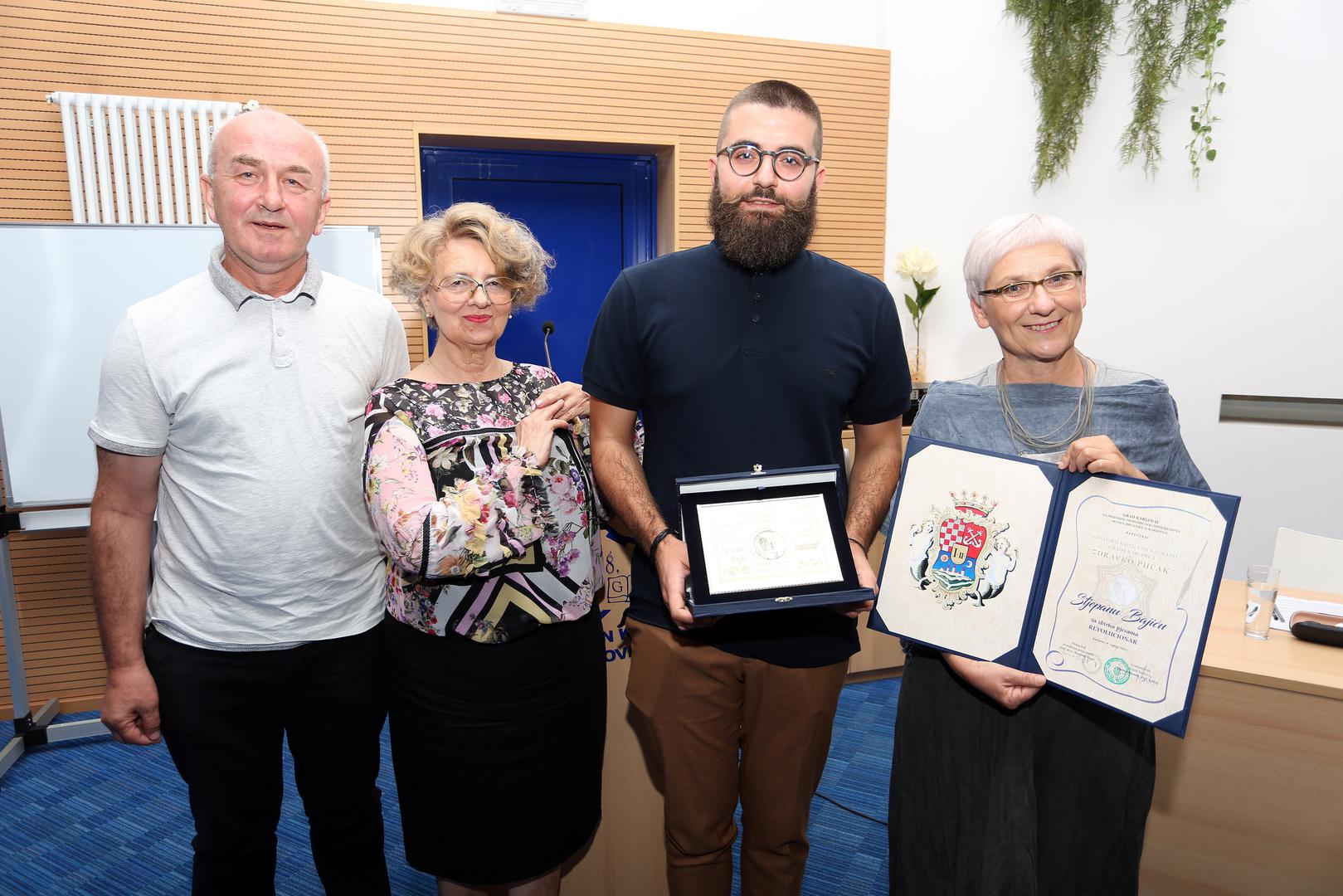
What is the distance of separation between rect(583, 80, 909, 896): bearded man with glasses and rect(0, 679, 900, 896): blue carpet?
78cm

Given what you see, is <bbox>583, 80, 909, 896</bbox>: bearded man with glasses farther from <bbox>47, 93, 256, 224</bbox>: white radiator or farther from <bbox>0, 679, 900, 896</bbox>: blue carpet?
<bbox>47, 93, 256, 224</bbox>: white radiator

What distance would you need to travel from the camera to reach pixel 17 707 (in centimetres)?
345

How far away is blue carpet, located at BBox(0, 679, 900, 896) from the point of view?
8.57ft

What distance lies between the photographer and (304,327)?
173cm

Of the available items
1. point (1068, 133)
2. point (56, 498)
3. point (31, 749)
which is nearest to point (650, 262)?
point (56, 498)

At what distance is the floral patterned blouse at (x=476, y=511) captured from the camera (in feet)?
5.04

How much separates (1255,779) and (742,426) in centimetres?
165

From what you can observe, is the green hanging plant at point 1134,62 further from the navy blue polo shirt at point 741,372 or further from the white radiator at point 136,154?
the white radiator at point 136,154

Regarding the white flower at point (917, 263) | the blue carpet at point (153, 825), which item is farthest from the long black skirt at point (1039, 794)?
the white flower at point (917, 263)

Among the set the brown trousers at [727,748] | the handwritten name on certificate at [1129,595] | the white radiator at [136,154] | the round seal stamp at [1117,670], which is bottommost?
the brown trousers at [727,748]

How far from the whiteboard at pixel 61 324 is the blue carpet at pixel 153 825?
1.19 meters

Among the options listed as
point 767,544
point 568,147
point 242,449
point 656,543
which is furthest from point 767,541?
point 568,147

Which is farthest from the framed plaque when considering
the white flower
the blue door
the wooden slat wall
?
the white flower

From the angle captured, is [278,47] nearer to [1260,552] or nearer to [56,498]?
[56,498]
